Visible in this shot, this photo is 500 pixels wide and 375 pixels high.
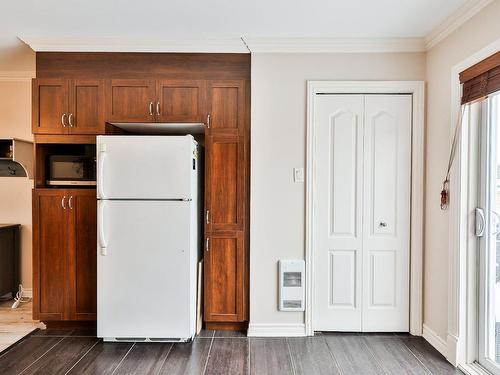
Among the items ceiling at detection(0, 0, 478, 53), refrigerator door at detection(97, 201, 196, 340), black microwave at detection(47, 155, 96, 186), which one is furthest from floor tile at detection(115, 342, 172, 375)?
ceiling at detection(0, 0, 478, 53)

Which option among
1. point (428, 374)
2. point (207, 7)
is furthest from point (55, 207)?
point (428, 374)

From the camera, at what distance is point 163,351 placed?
2.53 meters

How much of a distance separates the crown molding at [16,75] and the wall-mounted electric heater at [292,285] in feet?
11.3

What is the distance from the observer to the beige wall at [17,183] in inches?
143

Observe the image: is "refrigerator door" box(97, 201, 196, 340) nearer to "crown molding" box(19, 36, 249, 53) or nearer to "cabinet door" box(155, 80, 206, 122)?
"cabinet door" box(155, 80, 206, 122)

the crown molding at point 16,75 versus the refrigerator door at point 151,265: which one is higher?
the crown molding at point 16,75

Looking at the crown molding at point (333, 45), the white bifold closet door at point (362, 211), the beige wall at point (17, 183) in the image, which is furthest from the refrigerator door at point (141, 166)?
the beige wall at point (17, 183)

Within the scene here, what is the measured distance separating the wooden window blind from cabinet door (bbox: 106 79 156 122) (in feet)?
8.02

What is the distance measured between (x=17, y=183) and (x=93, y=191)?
1.51 m

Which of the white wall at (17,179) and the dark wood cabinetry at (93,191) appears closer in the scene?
the dark wood cabinetry at (93,191)

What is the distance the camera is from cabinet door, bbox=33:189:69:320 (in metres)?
2.81

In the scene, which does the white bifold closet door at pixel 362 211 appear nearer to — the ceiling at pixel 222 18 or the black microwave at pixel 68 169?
the ceiling at pixel 222 18

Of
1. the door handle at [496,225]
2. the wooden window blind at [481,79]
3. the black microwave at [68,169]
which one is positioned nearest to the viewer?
the wooden window blind at [481,79]

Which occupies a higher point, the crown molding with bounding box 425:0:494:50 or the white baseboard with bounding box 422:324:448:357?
the crown molding with bounding box 425:0:494:50
